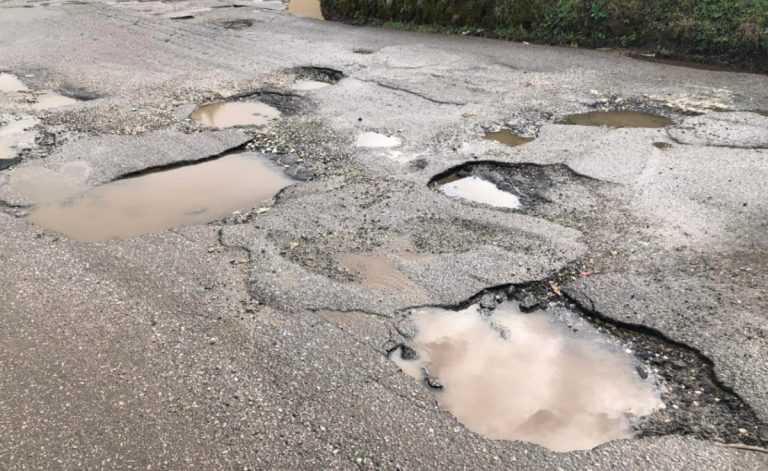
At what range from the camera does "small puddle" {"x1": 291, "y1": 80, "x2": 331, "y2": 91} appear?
26.1ft

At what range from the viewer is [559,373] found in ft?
10.9

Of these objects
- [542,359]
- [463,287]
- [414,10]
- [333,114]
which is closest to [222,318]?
[463,287]

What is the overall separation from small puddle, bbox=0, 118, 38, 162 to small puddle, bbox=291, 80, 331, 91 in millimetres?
3117

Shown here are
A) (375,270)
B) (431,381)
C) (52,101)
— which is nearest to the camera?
(431,381)

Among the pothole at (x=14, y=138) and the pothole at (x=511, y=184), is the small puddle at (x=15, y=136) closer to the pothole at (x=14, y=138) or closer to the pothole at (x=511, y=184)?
the pothole at (x=14, y=138)

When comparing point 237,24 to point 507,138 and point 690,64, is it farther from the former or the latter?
point 690,64

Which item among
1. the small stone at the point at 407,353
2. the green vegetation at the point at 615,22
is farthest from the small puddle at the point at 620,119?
the small stone at the point at 407,353

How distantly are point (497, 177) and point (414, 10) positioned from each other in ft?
22.6

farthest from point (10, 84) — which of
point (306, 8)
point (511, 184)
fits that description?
point (511, 184)

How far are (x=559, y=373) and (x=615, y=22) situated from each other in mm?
8011

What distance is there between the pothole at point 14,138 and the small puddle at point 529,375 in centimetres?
457

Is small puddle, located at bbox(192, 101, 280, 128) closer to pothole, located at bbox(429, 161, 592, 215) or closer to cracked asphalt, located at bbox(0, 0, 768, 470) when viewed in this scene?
cracked asphalt, located at bbox(0, 0, 768, 470)

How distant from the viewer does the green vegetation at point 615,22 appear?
8578 millimetres

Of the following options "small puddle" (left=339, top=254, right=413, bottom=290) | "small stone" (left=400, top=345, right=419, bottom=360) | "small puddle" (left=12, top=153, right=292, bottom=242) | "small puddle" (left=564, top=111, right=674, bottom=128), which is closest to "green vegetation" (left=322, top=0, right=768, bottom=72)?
"small puddle" (left=564, top=111, right=674, bottom=128)
